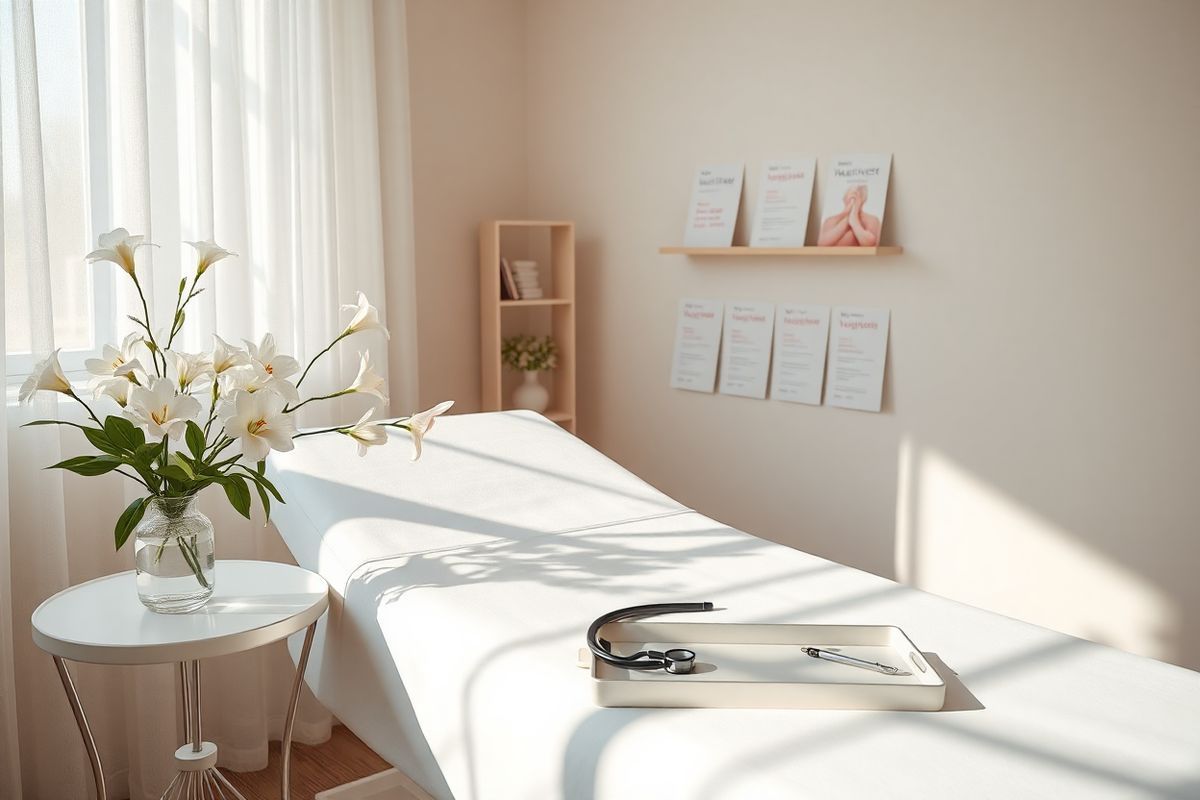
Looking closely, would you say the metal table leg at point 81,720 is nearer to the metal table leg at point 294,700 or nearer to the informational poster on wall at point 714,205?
the metal table leg at point 294,700

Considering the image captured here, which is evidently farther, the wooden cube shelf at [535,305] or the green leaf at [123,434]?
the wooden cube shelf at [535,305]

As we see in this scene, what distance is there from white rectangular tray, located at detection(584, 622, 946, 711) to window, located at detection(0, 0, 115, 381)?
5.33 feet

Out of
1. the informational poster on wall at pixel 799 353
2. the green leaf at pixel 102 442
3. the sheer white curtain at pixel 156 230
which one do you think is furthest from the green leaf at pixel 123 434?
the informational poster on wall at pixel 799 353

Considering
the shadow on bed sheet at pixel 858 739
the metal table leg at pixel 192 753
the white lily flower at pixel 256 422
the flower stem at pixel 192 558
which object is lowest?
the metal table leg at pixel 192 753

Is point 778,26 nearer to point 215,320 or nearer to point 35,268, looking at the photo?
point 215,320

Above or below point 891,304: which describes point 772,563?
below

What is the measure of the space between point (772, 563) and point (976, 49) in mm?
1440

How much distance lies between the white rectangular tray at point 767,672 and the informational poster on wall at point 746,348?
163 centimetres

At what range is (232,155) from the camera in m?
2.71

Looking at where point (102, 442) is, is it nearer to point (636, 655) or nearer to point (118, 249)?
point (118, 249)

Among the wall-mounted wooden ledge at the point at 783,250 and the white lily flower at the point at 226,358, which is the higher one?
the wall-mounted wooden ledge at the point at 783,250

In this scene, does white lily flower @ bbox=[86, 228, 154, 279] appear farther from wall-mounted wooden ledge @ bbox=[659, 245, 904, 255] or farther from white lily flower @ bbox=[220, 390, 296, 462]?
wall-mounted wooden ledge @ bbox=[659, 245, 904, 255]

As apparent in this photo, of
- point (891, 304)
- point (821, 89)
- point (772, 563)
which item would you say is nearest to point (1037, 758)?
point (772, 563)

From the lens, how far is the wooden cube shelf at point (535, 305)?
3.49 m
